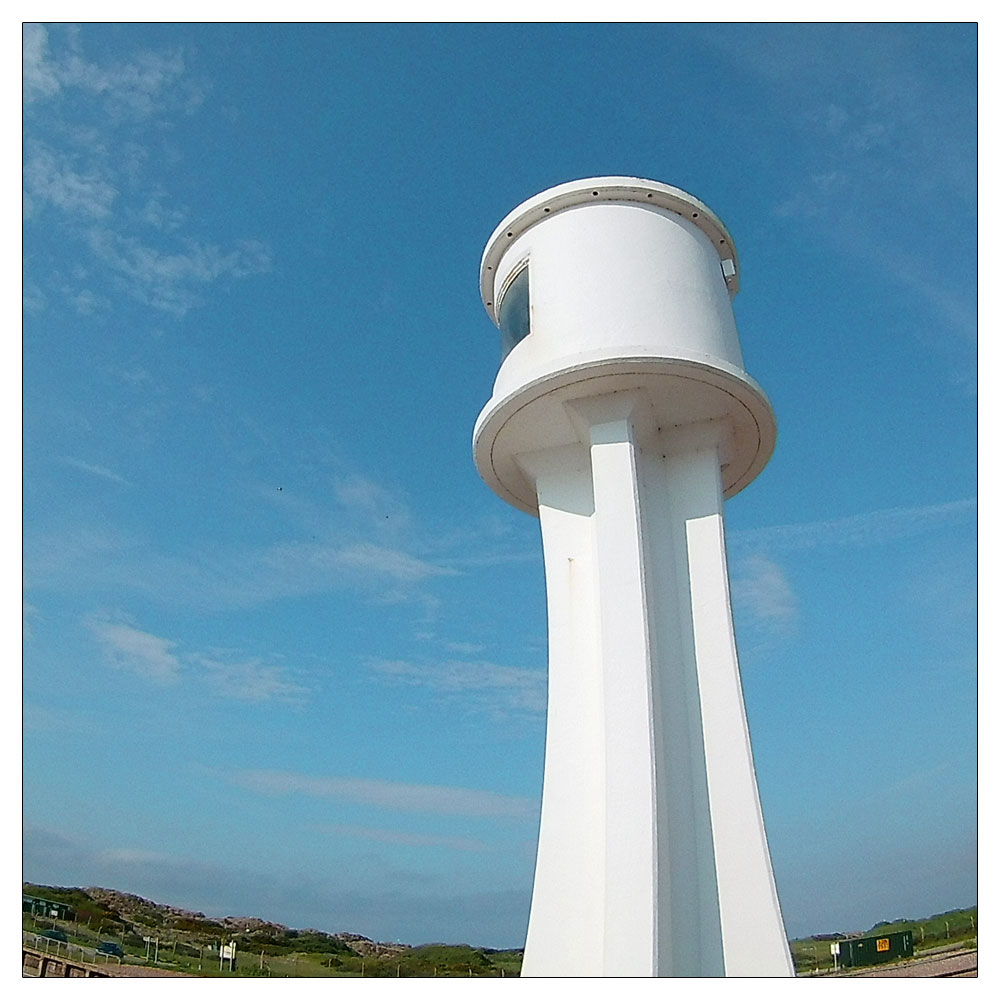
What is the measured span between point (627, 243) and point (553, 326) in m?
1.37

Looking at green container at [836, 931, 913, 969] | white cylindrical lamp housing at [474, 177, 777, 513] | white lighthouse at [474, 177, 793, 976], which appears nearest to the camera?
white lighthouse at [474, 177, 793, 976]

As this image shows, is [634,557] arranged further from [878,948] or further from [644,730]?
[878,948]

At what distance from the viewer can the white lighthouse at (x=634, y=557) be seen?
8.08 metres

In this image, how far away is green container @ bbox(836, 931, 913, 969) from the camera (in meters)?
9.58

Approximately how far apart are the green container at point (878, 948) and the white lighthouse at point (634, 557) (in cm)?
235

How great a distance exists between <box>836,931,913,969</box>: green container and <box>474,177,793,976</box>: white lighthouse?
92.4 inches

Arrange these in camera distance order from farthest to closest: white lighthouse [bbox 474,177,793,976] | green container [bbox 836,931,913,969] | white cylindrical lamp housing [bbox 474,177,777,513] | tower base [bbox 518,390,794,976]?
1. green container [bbox 836,931,913,969]
2. white cylindrical lamp housing [bbox 474,177,777,513]
3. white lighthouse [bbox 474,177,793,976]
4. tower base [bbox 518,390,794,976]

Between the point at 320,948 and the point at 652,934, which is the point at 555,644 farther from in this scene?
the point at 320,948

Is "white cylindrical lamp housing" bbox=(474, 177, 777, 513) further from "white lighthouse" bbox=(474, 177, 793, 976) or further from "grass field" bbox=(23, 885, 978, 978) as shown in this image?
"grass field" bbox=(23, 885, 978, 978)

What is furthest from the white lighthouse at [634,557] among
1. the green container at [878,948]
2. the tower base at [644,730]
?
the green container at [878,948]

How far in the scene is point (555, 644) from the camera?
31.9ft

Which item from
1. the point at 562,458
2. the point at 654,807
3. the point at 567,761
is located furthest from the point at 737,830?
the point at 562,458

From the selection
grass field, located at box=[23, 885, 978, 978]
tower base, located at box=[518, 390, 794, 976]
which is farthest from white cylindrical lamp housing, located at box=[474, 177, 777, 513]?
grass field, located at box=[23, 885, 978, 978]
